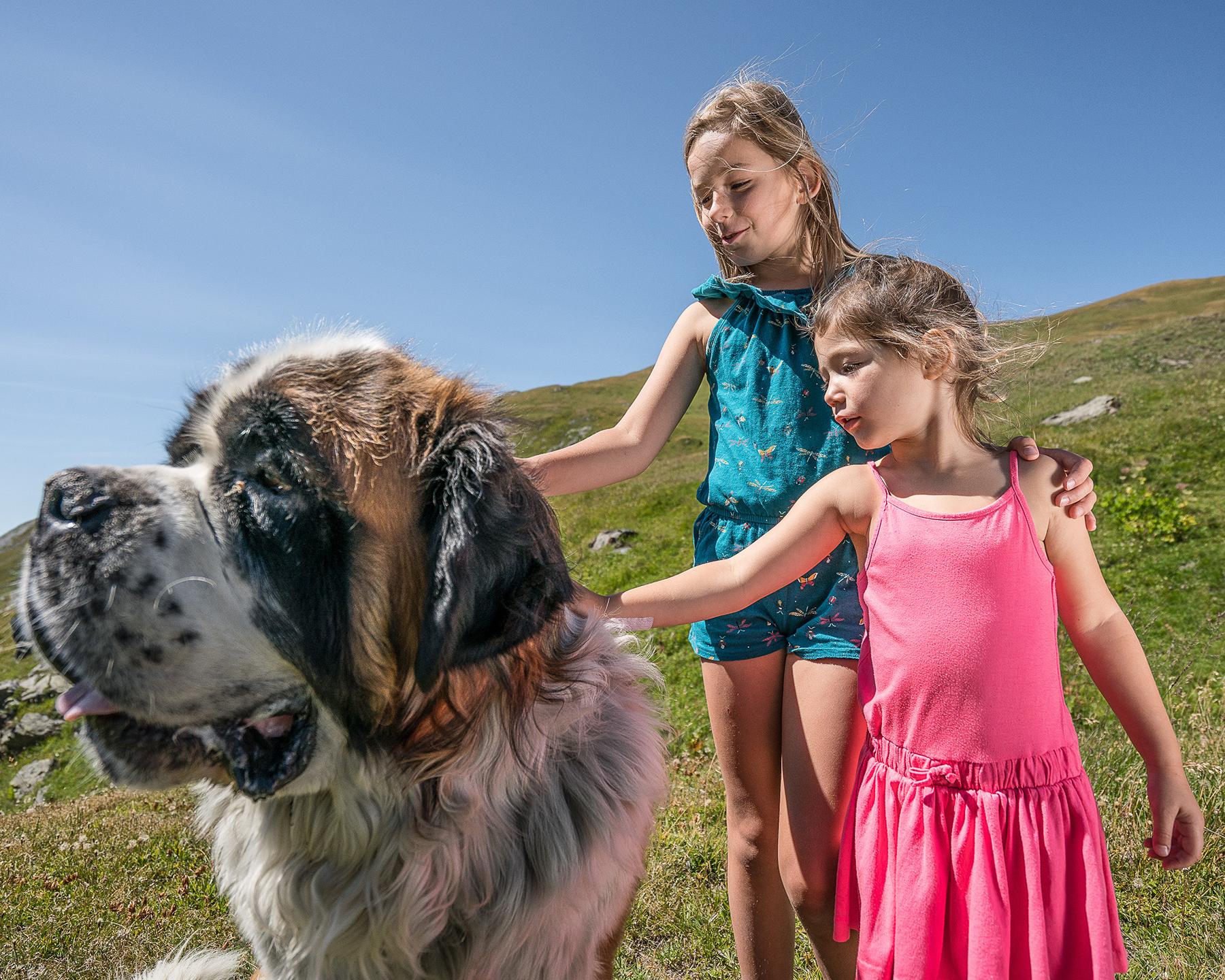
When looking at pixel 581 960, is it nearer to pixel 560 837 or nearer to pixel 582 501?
pixel 560 837

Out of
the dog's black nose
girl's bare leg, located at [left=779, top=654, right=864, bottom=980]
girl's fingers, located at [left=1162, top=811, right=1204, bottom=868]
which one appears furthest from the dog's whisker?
girl's fingers, located at [left=1162, top=811, right=1204, bottom=868]

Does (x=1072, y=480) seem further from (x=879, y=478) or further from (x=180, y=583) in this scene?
(x=180, y=583)

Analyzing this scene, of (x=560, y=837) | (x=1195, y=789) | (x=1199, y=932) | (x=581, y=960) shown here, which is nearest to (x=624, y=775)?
(x=560, y=837)

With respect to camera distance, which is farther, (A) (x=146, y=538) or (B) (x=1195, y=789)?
(B) (x=1195, y=789)

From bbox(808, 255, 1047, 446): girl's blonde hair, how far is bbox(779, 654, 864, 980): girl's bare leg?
85 cm

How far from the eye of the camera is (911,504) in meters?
2.25

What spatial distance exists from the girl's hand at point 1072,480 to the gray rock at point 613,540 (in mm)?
12054

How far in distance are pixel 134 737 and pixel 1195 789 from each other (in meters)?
4.37

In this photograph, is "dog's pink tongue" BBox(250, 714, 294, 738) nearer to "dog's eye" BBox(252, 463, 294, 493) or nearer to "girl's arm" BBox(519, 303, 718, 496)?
"dog's eye" BBox(252, 463, 294, 493)

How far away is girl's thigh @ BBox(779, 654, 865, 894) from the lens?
2.48 m

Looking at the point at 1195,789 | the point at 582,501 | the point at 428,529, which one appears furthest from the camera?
the point at 582,501

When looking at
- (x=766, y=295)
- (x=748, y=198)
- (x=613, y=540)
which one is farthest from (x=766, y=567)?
(x=613, y=540)

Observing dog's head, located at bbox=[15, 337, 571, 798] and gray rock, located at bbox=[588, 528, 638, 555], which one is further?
gray rock, located at bbox=[588, 528, 638, 555]

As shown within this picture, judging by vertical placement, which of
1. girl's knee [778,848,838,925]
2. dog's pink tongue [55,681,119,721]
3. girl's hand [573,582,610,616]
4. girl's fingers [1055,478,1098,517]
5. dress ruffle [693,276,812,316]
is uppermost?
dress ruffle [693,276,812,316]
